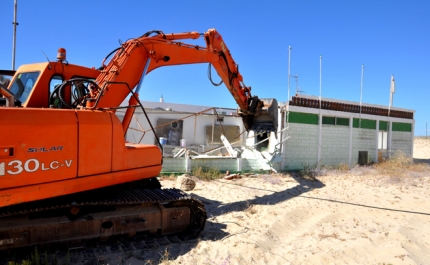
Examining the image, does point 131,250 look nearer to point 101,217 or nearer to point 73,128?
point 101,217

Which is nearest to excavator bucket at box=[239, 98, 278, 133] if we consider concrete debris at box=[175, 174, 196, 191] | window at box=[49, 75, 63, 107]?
Answer: concrete debris at box=[175, 174, 196, 191]

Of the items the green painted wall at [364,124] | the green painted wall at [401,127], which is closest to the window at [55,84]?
the green painted wall at [364,124]

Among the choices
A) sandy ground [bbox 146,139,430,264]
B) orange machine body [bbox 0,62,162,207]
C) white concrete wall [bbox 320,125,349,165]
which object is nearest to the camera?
orange machine body [bbox 0,62,162,207]

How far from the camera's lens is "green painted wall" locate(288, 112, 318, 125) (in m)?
12.4

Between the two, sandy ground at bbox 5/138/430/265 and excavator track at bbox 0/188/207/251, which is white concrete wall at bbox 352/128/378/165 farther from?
excavator track at bbox 0/188/207/251

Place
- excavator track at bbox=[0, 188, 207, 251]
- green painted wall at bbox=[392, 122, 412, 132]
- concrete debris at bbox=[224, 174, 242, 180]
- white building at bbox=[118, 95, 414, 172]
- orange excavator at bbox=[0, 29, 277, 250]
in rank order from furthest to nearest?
green painted wall at bbox=[392, 122, 412, 132] < white building at bbox=[118, 95, 414, 172] < concrete debris at bbox=[224, 174, 242, 180] < excavator track at bbox=[0, 188, 207, 251] < orange excavator at bbox=[0, 29, 277, 250]

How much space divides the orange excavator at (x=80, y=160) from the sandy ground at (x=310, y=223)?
71 cm

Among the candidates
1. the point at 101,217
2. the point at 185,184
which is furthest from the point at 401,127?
the point at 101,217

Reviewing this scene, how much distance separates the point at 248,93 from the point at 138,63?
4.17 metres

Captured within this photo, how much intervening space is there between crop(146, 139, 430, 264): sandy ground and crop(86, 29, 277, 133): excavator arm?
2099 millimetres

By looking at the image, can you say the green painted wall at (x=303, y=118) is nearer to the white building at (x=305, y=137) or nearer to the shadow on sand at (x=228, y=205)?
the white building at (x=305, y=137)

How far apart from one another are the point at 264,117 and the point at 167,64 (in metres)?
3.65

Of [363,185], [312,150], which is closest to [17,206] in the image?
[363,185]

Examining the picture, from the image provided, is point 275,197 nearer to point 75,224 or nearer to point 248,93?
point 248,93
